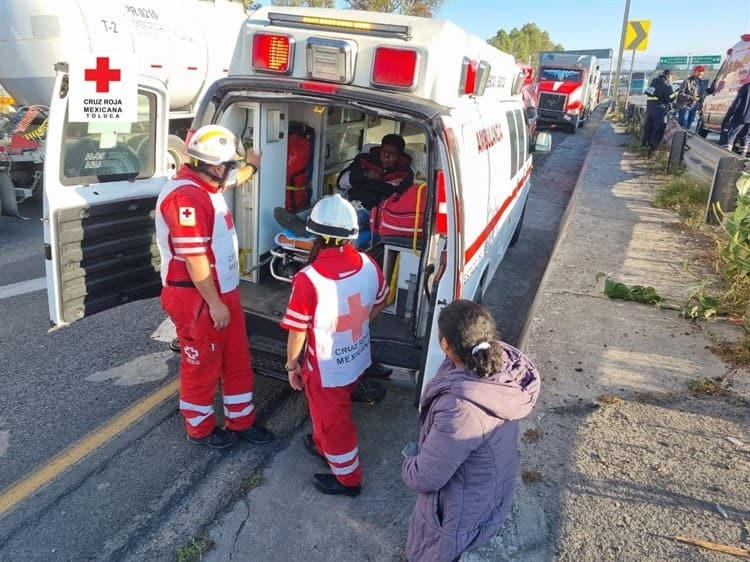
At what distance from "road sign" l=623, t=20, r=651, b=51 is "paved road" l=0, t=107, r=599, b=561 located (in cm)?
2138


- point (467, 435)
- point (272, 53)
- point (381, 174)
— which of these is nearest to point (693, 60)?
point (381, 174)

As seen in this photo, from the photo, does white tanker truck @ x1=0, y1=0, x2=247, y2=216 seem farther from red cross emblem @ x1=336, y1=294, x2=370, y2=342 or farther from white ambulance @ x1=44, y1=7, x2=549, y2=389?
red cross emblem @ x1=336, y1=294, x2=370, y2=342

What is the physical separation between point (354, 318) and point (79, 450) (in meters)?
1.81

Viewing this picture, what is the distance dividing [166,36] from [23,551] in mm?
8276

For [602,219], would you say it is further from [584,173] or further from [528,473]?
[528,473]

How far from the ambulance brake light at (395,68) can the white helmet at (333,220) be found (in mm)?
952

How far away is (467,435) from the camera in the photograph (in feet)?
6.57

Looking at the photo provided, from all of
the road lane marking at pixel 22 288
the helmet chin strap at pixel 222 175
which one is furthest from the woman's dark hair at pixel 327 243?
the road lane marking at pixel 22 288

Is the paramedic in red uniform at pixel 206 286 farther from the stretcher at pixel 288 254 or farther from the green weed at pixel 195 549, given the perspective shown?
the stretcher at pixel 288 254

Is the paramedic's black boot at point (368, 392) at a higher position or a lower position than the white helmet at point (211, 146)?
lower

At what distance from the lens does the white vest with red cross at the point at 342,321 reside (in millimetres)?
2941

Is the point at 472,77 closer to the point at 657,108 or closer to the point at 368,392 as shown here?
the point at 368,392

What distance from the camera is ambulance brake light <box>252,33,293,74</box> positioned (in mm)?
3615

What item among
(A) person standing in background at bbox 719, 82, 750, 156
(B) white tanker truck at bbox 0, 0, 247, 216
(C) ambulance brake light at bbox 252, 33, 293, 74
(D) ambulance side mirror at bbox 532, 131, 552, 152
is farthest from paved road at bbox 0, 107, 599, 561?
(A) person standing in background at bbox 719, 82, 750, 156
